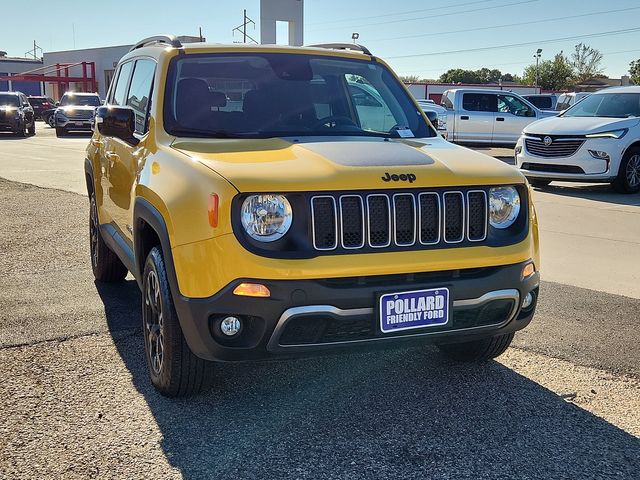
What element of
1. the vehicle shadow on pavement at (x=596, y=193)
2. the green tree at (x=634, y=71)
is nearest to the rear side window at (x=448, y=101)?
the vehicle shadow on pavement at (x=596, y=193)

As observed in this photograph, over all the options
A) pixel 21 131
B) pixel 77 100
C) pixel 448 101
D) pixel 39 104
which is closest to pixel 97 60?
pixel 39 104

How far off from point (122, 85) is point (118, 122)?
4.95 feet

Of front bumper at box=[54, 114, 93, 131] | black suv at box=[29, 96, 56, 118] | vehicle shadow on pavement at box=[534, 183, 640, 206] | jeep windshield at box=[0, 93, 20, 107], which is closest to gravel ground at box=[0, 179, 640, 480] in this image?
vehicle shadow on pavement at box=[534, 183, 640, 206]

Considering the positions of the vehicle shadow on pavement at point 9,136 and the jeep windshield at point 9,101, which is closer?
the jeep windshield at point 9,101

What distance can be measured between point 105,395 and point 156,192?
44.4 inches

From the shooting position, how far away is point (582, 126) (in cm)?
1178

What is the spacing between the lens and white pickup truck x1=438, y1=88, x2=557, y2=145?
19469mm

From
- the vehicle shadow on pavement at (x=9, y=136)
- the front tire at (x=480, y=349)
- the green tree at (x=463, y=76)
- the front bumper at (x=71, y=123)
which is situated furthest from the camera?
the green tree at (x=463, y=76)

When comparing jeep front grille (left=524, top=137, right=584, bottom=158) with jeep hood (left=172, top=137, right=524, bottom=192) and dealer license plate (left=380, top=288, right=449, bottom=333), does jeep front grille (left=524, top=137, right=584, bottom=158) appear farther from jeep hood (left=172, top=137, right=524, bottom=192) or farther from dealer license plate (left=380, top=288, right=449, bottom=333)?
dealer license plate (left=380, top=288, right=449, bottom=333)

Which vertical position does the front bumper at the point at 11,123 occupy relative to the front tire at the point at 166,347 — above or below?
above

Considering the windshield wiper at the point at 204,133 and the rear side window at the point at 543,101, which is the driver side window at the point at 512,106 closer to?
the rear side window at the point at 543,101

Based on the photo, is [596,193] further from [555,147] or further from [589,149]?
[555,147]

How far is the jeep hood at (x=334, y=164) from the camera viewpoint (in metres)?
3.12

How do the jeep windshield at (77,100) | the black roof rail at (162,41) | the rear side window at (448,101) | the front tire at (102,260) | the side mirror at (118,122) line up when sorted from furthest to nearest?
1. the jeep windshield at (77,100)
2. the rear side window at (448,101)
3. the front tire at (102,260)
4. the black roof rail at (162,41)
5. the side mirror at (118,122)
